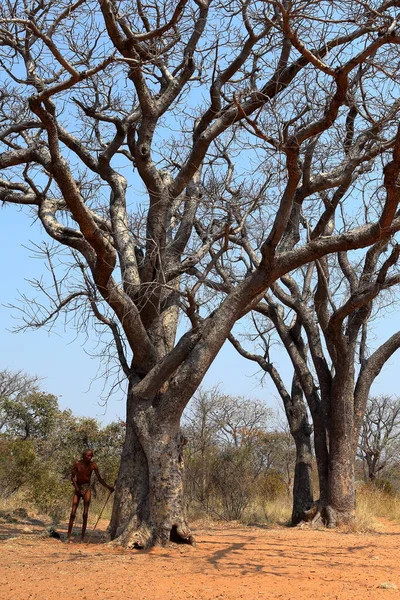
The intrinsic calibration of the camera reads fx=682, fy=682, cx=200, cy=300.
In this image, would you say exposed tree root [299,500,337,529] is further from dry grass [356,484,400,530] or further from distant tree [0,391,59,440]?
distant tree [0,391,59,440]

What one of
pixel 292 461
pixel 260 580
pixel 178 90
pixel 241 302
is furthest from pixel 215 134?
pixel 292 461

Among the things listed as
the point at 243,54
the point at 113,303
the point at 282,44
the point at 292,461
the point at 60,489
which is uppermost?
the point at 243,54

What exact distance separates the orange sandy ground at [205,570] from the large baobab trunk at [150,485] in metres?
0.25

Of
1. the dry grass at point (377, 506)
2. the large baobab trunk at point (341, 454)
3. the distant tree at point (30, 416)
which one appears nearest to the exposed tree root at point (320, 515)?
the large baobab trunk at point (341, 454)

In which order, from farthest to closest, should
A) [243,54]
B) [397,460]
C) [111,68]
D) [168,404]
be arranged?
[397,460] < [243,54] < [111,68] < [168,404]

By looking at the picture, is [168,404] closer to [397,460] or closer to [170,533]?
[170,533]

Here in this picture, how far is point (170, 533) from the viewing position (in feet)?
24.8

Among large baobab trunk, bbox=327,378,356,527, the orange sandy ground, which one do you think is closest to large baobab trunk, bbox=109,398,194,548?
the orange sandy ground

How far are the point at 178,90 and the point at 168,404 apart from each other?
4.73 metres

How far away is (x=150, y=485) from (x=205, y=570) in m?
1.60

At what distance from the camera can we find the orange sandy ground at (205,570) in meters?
5.46

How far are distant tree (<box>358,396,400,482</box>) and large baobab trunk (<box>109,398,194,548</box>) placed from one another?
15917 millimetres

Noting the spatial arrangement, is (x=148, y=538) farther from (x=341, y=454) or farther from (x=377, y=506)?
(x=377, y=506)

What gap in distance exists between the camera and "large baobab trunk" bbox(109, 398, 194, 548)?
7.59 m
